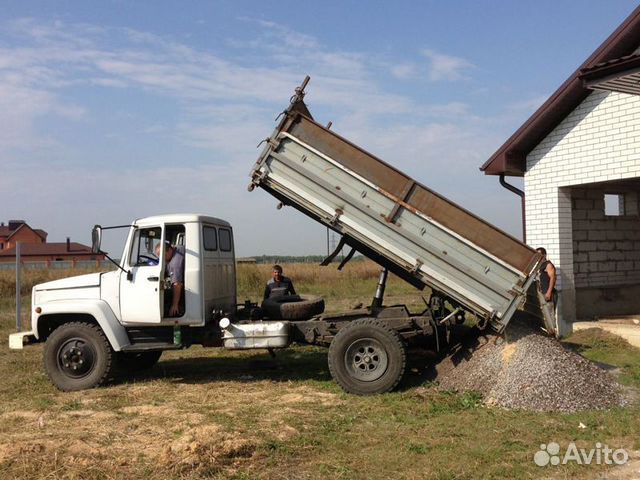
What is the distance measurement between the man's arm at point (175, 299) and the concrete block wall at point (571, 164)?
727 centimetres

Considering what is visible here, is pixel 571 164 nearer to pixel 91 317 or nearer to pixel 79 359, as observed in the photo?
pixel 91 317

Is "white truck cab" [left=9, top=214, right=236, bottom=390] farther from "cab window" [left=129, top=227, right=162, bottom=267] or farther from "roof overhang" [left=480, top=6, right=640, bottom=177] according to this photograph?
"roof overhang" [left=480, top=6, right=640, bottom=177]

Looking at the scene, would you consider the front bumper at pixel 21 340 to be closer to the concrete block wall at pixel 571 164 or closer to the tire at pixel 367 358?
the tire at pixel 367 358

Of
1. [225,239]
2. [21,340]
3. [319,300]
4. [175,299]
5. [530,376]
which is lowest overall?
[530,376]

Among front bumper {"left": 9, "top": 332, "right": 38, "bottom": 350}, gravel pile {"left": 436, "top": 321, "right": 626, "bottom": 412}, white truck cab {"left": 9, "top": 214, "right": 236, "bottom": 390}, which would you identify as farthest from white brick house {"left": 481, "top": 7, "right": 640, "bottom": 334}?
front bumper {"left": 9, "top": 332, "right": 38, "bottom": 350}

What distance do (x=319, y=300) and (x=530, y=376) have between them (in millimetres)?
3183

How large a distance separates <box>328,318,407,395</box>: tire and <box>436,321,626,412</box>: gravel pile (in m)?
0.76

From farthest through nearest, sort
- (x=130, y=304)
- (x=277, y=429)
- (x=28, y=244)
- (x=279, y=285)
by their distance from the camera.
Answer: (x=28, y=244) → (x=279, y=285) → (x=130, y=304) → (x=277, y=429)

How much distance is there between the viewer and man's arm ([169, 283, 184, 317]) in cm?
841

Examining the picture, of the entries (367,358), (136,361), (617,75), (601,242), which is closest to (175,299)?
(136,361)

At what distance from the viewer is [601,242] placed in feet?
41.9

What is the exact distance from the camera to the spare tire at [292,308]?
8.77 meters

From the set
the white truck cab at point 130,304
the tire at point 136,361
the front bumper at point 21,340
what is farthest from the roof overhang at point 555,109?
the front bumper at point 21,340

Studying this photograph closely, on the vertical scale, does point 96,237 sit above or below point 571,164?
below
